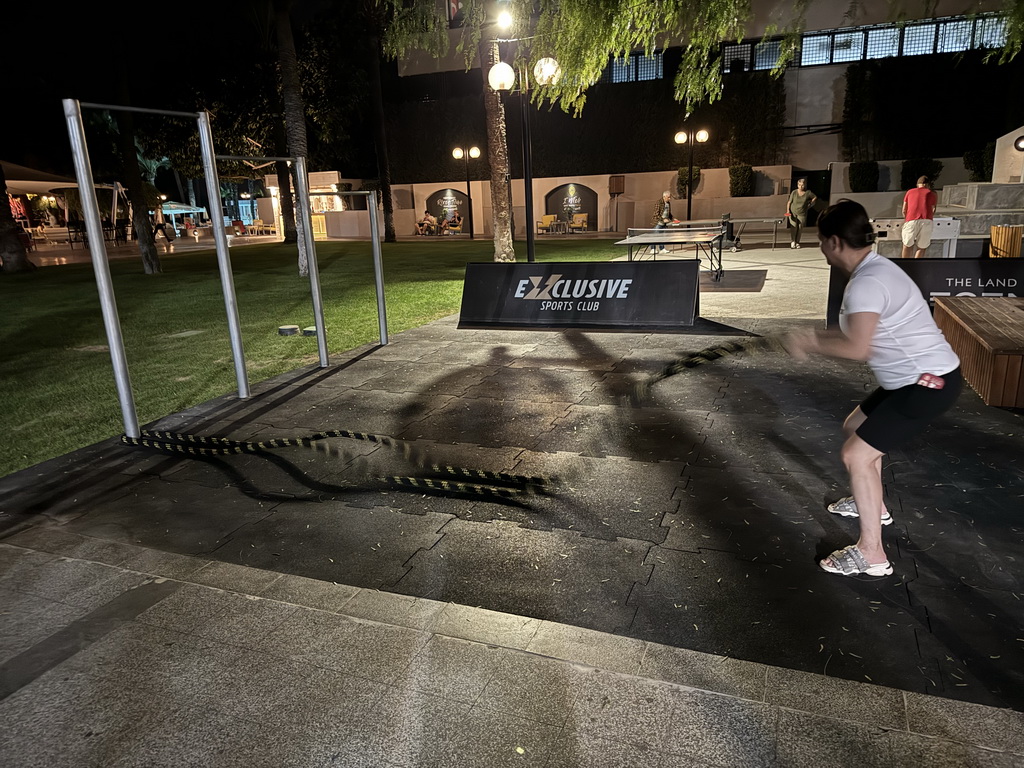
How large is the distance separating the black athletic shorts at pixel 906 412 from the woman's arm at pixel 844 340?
0.26m

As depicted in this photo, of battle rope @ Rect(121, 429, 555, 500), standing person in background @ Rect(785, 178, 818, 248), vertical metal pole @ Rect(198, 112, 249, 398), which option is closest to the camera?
battle rope @ Rect(121, 429, 555, 500)

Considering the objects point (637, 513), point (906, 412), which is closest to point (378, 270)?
point (637, 513)

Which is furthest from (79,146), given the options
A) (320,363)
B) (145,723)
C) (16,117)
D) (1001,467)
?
(16,117)

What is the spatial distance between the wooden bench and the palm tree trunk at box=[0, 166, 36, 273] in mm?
26001

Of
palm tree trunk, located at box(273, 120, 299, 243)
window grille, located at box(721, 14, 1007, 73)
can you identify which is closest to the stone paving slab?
palm tree trunk, located at box(273, 120, 299, 243)

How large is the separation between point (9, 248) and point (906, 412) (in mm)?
27210

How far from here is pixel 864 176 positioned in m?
30.2

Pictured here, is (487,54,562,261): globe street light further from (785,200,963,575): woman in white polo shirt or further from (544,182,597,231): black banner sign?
(544,182,597,231): black banner sign

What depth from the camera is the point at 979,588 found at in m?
3.27

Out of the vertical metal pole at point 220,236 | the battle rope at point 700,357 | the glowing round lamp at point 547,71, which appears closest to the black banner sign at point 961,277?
the battle rope at point 700,357

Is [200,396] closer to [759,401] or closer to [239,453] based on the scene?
[239,453]

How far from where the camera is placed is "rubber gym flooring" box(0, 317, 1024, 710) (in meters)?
3.07

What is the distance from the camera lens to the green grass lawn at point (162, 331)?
6.76m

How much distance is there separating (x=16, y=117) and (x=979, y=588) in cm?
4067
